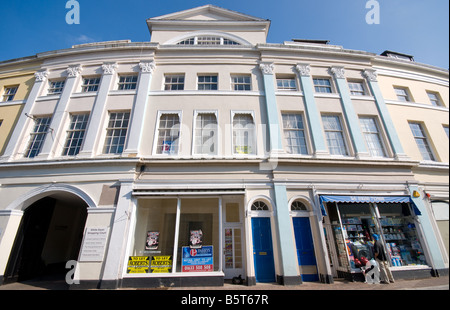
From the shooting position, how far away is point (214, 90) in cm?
1028

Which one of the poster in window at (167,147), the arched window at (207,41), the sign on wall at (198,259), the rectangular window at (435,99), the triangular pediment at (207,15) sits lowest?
the sign on wall at (198,259)

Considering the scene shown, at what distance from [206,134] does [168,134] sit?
6.31ft

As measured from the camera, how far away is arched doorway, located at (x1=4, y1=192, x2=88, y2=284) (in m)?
8.40

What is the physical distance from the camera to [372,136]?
1005 cm

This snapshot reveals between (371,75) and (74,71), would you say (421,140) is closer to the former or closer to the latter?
(371,75)

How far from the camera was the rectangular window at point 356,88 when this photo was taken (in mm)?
11029

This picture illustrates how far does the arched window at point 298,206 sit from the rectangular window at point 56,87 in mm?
14117

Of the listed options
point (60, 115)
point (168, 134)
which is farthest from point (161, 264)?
point (60, 115)

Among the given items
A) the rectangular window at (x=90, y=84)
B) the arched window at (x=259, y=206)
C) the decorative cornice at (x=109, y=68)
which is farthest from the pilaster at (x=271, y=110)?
the rectangular window at (x=90, y=84)

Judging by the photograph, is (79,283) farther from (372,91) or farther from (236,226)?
(372,91)

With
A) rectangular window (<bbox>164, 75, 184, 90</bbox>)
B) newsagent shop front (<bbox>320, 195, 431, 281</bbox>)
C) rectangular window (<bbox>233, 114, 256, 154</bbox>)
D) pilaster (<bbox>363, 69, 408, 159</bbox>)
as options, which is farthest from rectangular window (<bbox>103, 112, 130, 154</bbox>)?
pilaster (<bbox>363, 69, 408, 159</bbox>)

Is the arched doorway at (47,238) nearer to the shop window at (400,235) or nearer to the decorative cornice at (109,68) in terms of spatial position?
the decorative cornice at (109,68)

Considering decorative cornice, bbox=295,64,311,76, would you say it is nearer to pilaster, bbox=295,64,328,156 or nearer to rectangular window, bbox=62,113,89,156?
pilaster, bbox=295,64,328,156

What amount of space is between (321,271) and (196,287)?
4979 millimetres
